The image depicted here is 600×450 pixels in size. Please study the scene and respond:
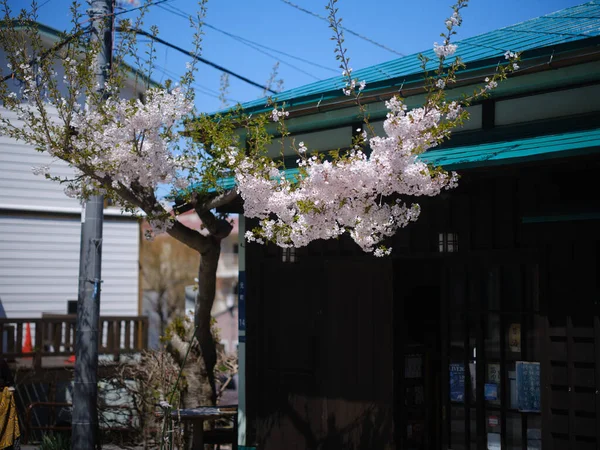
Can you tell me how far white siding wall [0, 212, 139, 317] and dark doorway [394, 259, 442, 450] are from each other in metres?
13.7

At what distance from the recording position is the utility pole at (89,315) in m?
11.5

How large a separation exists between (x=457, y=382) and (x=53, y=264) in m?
15.5

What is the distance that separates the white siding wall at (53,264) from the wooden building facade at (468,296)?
11.2m

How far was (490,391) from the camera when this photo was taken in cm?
952

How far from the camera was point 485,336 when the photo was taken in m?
9.62

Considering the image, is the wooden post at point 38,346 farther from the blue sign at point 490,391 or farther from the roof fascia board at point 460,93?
the blue sign at point 490,391

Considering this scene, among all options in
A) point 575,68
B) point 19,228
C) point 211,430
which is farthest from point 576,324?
point 19,228

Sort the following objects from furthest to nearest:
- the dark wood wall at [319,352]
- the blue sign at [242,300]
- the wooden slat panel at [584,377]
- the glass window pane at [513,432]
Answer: the blue sign at [242,300]
the dark wood wall at [319,352]
the glass window pane at [513,432]
the wooden slat panel at [584,377]

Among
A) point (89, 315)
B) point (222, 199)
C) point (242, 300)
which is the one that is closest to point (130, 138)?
point (222, 199)

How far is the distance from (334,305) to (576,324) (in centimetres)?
380

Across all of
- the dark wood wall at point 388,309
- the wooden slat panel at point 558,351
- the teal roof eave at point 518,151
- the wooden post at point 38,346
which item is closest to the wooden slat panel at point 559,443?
the dark wood wall at point 388,309

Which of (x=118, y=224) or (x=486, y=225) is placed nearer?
(x=486, y=225)

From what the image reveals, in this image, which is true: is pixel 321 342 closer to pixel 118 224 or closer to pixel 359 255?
pixel 359 255

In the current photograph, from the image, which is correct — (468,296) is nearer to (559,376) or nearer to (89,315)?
(559,376)
